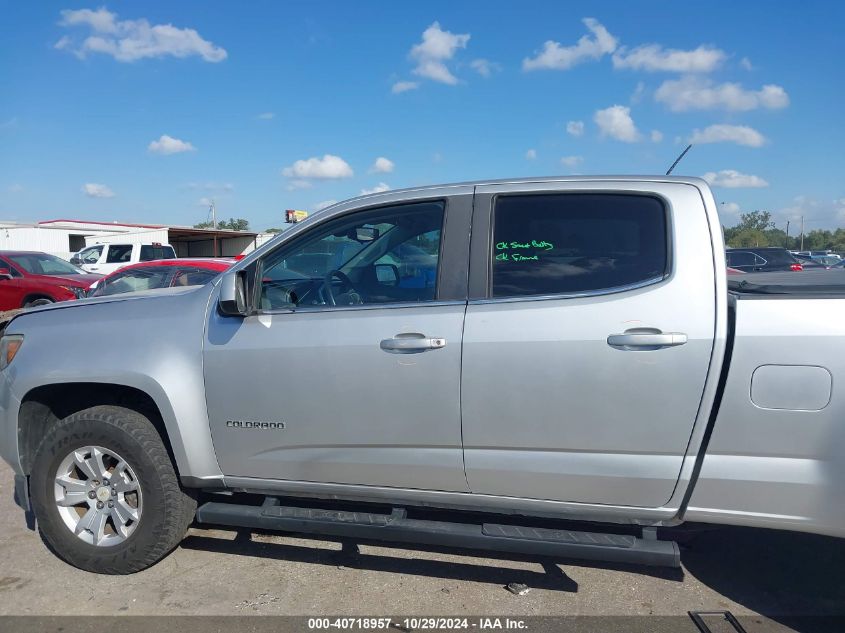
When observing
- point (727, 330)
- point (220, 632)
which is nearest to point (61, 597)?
point (220, 632)

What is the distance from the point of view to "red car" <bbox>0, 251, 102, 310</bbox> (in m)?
13.0

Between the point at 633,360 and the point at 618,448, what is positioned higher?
the point at 633,360

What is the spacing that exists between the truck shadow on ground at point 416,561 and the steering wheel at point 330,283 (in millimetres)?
1462

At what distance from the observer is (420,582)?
3.40 meters

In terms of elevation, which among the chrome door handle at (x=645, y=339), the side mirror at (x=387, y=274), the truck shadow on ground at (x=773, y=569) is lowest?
the truck shadow on ground at (x=773, y=569)

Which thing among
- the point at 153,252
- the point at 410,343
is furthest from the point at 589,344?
the point at 153,252

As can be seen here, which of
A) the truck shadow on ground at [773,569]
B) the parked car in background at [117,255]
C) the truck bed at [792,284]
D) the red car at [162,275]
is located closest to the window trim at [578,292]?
the truck bed at [792,284]

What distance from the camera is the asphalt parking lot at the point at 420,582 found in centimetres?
315

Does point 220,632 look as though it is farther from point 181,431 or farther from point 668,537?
point 668,537

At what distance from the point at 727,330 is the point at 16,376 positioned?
3.47m

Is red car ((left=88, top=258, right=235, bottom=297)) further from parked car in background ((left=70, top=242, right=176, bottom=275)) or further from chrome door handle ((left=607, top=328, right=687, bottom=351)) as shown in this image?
parked car in background ((left=70, top=242, right=176, bottom=275))

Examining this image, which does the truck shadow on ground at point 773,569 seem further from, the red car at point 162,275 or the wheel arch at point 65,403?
the red car at point 162,275

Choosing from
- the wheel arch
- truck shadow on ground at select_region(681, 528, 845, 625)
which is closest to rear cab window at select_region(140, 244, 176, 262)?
the wheel arch

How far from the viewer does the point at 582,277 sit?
2934mm
